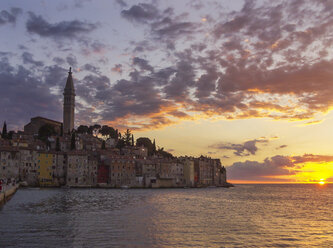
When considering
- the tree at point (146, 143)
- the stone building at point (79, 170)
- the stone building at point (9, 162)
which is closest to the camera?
the stone building at point (9, 162)

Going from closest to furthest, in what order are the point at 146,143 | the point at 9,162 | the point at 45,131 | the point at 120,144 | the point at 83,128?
1. the point at 9,162
2. the point at 45,131
3. the point at 120,144
4. the point at 146,143
5. the point at 83,128

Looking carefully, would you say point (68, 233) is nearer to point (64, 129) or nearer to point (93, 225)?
point (93, 225)

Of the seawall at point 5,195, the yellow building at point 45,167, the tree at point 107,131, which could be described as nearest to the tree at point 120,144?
the tree at point 107,131

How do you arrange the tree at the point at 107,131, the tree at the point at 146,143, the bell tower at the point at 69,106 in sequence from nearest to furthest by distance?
1. the bell tower at the point at 69,106
2. the tree at the point at 146,143
3. the tree at the point at 107,131

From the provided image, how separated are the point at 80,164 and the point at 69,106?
57475 mm

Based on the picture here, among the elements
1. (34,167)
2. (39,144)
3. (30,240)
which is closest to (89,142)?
(39,144)

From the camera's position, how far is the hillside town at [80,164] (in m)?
97.2

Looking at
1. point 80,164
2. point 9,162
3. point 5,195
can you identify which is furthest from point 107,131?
point 5,195

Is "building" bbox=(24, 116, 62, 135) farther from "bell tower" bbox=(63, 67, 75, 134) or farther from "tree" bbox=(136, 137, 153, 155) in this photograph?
"tree" bbox=(136, 137, 153, 155)

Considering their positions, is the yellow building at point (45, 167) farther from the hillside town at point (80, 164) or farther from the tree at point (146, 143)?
the tree at point (146, 143)

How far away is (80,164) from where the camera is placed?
344 ft

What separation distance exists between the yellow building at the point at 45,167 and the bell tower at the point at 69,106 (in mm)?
51168

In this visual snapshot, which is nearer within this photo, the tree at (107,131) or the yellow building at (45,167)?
the yellow building at (45,167)

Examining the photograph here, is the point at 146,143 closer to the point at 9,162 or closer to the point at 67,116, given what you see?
the point at 67,116
